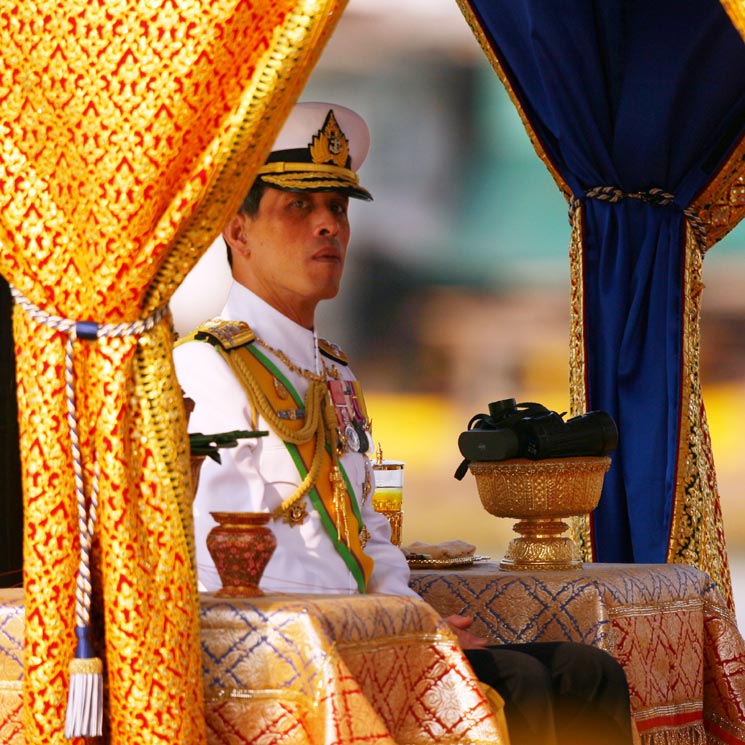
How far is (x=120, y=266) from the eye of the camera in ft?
7.01

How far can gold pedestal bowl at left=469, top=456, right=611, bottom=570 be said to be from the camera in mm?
3451

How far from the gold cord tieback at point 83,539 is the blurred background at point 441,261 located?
3.42 m

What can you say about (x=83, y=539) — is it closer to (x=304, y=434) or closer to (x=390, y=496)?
(x=304, y=434)

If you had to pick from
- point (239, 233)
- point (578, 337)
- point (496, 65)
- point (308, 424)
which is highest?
point (496, 65)

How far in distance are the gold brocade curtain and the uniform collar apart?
0.87 m

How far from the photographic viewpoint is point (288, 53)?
2.13 m

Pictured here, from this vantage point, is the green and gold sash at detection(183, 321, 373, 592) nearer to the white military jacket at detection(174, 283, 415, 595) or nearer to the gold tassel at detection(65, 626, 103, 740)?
the white military jacket at detection(174, 283, 415, 595)

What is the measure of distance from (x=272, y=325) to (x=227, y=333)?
0.49ft

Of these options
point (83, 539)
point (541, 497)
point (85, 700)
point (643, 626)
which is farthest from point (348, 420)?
point (85, 700)

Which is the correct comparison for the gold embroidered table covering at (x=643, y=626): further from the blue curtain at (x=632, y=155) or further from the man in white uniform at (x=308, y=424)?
the blue curtain at (x=632, y=155)

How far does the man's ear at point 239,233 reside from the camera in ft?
10.2

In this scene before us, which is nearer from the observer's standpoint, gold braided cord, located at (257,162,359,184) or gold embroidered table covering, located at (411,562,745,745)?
gold braided cord, located at (257,162,359,184)

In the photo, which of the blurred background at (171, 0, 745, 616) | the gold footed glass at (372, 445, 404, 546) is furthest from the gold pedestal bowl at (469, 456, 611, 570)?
the blurred background at (171, 0, 745, 616)

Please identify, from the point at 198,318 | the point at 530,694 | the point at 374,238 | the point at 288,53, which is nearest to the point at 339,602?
the point at 530,694
